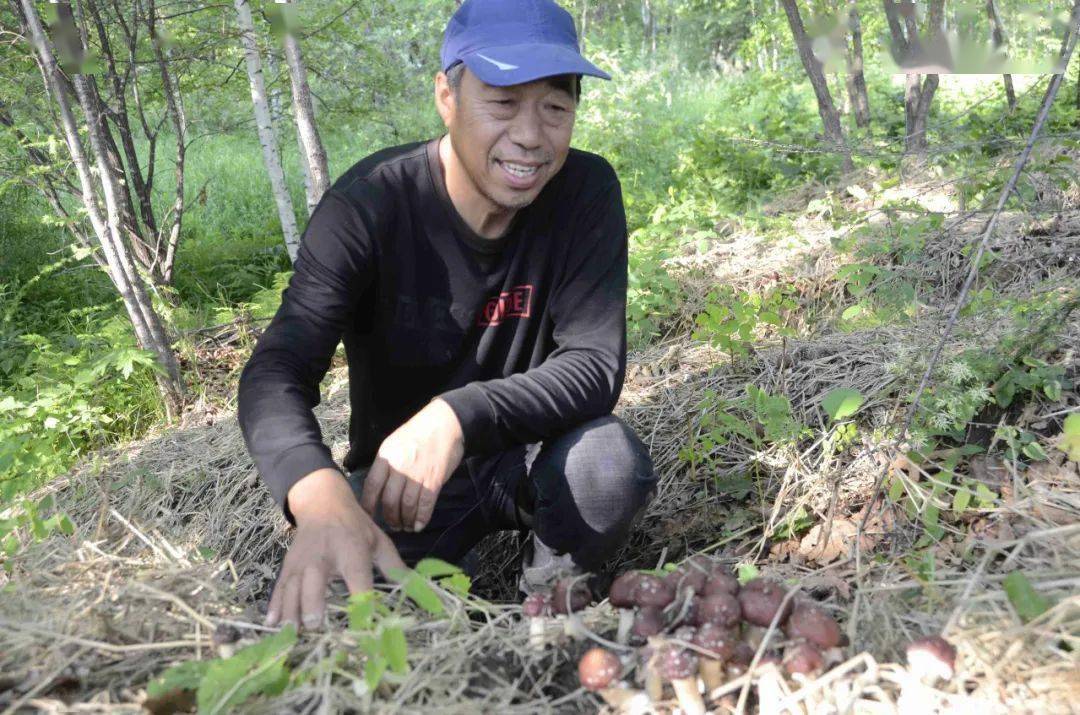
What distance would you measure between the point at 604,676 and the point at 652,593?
0.19 m

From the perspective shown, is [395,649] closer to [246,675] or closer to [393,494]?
[246,675]

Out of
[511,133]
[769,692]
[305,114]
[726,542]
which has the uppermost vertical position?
[305,114]

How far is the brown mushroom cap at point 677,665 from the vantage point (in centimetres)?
140

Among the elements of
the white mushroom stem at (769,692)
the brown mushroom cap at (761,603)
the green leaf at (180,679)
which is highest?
the green leaf at (180,679)

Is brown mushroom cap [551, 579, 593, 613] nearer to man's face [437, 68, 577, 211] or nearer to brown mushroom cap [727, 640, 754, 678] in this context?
brown mushroom cap [727, 640, 754, 678]

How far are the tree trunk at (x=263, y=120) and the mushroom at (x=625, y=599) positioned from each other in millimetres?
5056

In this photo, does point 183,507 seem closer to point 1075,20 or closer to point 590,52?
point 1075,20

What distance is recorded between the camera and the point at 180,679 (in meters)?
1.46

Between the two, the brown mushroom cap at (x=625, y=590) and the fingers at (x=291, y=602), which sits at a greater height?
the fingers at (x=291, y=602)

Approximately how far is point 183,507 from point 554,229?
2.15 m

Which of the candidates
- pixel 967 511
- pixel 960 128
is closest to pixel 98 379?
pixel 967 511

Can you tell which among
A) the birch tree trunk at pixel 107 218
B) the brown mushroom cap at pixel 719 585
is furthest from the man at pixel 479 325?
the birch tree trunk at pixel 107 218

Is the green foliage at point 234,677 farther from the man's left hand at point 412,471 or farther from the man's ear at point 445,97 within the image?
the man's ear at point 445,97

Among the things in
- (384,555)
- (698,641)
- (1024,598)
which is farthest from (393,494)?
(1024,598)
